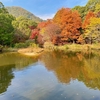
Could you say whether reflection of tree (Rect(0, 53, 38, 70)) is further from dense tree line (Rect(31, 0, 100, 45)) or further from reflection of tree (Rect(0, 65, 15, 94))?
dense tree line (Rect(31, 0, 100, 45))

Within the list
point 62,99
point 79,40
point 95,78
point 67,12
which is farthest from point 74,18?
point 62,99

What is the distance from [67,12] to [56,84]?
2267 centimetres

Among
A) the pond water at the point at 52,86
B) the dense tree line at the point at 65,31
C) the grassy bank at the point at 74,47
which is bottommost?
the pond water at the point at 52,86

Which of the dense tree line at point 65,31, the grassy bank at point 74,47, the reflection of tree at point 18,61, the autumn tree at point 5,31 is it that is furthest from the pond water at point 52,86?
the dense tree line at point 65,31

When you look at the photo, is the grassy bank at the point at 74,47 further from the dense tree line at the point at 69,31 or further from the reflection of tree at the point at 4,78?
the reflection of tree at the point at 4,78

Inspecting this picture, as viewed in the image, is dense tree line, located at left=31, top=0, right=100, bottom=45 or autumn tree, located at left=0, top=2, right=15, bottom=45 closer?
autumn tree, located at left=0, top=2, right=15, bottom=45

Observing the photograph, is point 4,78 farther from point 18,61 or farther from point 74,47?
point 74,47

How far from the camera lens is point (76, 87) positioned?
33.6 feet

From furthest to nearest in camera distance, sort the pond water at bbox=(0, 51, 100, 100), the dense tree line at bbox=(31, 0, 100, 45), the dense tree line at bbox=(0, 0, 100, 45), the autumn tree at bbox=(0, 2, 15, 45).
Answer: the dense tree line at bbox=(31, 0, 100, 45), the dense tree line at bbox=(0, 0, 100, 45), the autumn tree at bbox=(0, 2, 15, 45), the pond water at bbox=(0, 51, 100, 100)

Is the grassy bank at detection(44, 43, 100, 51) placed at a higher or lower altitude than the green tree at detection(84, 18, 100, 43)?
lower

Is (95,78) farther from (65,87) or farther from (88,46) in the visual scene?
(88,46)

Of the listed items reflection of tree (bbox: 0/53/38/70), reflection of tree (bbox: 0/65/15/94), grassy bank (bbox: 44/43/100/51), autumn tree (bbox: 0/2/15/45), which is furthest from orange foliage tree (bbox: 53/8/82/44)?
reflection of tree (bbox: 0/65/15/94)

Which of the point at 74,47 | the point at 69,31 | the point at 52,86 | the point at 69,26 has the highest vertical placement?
the point at 69,26

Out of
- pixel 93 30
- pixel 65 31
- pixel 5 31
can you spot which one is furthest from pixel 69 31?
pixel 5 31
